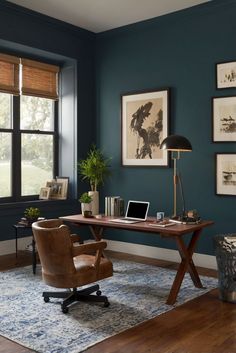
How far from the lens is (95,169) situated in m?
5.77

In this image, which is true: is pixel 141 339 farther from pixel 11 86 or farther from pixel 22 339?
pixel 11 86

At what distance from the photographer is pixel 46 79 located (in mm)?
6188

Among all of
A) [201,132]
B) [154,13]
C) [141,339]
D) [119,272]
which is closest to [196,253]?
[119,272]

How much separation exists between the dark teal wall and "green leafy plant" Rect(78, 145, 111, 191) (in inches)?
6.6

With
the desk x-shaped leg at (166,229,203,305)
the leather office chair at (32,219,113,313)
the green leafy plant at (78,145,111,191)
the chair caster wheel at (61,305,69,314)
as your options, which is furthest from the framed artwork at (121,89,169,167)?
the chair caster wheel at (61,305,69,314)

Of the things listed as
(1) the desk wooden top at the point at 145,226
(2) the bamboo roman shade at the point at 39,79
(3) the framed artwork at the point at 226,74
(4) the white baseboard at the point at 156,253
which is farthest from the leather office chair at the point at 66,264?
(2) the bamboo roman shade at the point at 39,79

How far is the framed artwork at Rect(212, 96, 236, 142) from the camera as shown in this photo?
16.1ft

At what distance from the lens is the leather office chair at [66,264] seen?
11.2 ft

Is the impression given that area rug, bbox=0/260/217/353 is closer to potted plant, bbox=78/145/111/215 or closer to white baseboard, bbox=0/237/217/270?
white baseboard, bbox=0/237/217/270

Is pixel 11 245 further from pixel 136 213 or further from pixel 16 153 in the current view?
pixel 136 213

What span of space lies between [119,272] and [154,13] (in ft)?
10.9

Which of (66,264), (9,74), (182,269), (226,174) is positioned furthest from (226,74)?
(66,264)

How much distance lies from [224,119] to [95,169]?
6.12 ft

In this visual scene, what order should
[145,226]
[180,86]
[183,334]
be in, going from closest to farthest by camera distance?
[183,334], [145,226], [180,86]
